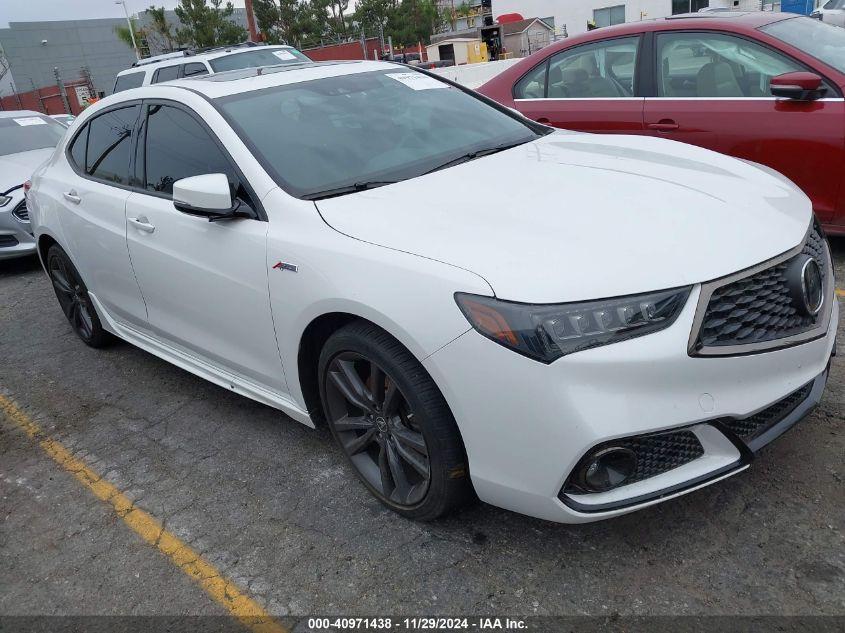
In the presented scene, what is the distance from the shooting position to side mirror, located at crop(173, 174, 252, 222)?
9.57 feet

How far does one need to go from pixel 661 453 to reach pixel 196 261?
208 cm

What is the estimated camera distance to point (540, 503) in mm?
2260

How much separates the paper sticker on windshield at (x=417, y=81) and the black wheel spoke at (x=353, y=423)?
179 centimetres

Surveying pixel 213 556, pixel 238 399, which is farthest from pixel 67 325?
pixel 213 556

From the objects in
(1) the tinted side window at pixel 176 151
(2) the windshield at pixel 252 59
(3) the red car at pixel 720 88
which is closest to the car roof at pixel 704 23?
(3) the red car at pixel 720 88

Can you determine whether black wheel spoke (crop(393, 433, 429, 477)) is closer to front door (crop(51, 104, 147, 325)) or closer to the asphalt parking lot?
the asphalt parking lot

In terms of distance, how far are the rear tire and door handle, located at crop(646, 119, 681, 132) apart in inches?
148

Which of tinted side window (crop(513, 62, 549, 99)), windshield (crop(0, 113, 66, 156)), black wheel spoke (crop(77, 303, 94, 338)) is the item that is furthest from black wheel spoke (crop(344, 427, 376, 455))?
windshield (crop(0, 113, 66, 156))

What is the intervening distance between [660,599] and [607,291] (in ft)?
3.13

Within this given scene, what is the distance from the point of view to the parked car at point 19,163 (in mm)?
7516

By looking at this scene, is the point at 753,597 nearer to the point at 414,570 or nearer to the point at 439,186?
the point at 414,570

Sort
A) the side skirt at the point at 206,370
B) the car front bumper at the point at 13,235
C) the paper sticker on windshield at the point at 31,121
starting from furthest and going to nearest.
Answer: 1. the paper sticker on windshield at the point at 31,121
2. the car front bumper at the point at 13,235
3. the side skirt at the point at 206,370

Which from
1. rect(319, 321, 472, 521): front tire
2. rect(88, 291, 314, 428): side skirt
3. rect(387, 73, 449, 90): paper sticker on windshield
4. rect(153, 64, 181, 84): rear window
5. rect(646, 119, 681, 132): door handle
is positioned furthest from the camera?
rect(153, 64, 181, 84): rear window

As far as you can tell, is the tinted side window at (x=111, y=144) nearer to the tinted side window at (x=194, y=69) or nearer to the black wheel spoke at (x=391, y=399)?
the black wheel spoke at (x=391, y=399)
